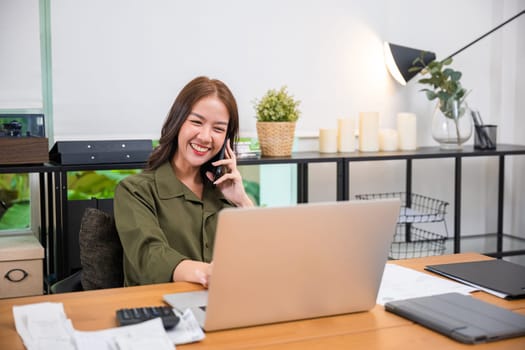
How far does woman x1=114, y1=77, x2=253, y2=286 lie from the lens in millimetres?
2051

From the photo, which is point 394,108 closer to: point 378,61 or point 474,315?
point 378,61

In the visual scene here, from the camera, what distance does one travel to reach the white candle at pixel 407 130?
3682 millimetres

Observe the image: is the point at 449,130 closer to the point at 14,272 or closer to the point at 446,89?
the point at 446,89

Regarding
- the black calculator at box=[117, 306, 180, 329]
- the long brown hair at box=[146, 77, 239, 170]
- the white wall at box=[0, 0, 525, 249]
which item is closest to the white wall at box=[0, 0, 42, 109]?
the white wall at box=[0, 0, 525, 249]

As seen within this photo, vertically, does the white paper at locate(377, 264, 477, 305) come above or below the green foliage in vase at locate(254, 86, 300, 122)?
below

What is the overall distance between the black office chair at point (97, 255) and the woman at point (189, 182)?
0.22 ft

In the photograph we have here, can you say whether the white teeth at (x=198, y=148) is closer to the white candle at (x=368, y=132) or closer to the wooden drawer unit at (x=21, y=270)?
the wooden drawer unit at (x=21, y=270)

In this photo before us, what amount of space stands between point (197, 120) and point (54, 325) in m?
0.96

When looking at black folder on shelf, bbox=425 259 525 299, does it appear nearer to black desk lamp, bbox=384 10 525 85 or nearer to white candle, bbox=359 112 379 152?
white candle, bbox=359 112 379 152

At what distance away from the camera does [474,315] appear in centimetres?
147

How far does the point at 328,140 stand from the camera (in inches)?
138

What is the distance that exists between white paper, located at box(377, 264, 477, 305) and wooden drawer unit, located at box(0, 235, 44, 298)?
1.59 m

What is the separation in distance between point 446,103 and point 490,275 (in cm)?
193

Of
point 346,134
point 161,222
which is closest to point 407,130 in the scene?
point 346,134
